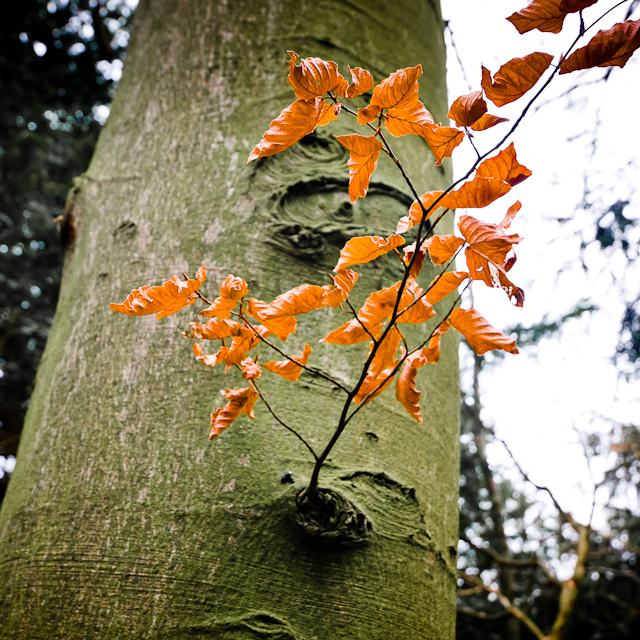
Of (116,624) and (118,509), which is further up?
(118,509)

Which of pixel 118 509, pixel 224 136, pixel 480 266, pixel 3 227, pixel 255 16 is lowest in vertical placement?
pixel 118 509

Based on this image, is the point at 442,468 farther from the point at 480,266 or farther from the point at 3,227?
the point at 3,227

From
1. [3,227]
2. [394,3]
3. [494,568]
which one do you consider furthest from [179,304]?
[494,568]

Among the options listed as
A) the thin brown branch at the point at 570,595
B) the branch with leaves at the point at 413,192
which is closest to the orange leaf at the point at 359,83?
the branch with leaves at the point at 413,192

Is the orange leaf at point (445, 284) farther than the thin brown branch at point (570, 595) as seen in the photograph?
No

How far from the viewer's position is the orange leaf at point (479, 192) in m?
0.47

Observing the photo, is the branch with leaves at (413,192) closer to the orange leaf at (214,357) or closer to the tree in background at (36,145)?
the orange leaf at (214,357)

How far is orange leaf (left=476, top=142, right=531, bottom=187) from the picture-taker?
49 centimetres

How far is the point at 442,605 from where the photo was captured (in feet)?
2.49

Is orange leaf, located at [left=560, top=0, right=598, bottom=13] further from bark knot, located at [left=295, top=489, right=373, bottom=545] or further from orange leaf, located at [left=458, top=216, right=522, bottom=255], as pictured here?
bark knot, located at [left=295, top=489, right=373, bottom=545]

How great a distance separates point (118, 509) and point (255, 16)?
108 centimetres

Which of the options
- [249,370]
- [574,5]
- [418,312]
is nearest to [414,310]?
[418,312]

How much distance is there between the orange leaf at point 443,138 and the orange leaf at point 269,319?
252 mm

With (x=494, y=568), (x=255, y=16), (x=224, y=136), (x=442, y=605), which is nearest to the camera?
(x=442, y=605)
